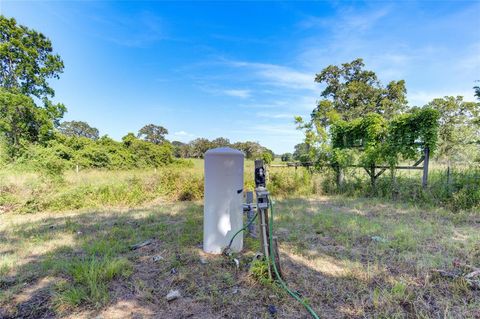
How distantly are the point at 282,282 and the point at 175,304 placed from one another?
95cm

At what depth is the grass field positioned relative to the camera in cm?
188

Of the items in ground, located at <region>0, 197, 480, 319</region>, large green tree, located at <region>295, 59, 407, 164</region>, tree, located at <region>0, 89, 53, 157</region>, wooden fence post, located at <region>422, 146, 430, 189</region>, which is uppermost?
large green tree, located at <region>295, 59, 407, 164</region>

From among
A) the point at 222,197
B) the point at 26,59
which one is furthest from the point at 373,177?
the point at 26,59

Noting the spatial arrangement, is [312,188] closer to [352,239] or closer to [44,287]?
[352,239]

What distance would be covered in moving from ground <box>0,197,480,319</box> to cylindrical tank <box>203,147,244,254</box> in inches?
9.7

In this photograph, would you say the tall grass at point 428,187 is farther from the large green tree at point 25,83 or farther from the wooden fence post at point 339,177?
the large green tree at point 25,83

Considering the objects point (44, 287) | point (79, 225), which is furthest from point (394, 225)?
point (79, 225)

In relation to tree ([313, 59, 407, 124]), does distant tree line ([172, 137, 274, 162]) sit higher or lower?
lower

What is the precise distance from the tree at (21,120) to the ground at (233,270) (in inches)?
489

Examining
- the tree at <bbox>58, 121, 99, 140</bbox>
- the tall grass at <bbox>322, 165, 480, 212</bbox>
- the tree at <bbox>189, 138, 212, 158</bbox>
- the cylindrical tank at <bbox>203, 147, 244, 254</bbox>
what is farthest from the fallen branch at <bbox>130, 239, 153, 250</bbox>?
the tree at <bbox>58, 121, 99, 140</bbox>

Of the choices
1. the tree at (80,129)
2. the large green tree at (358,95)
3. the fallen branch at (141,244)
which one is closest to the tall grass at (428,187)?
the fallen branch at (141,244)

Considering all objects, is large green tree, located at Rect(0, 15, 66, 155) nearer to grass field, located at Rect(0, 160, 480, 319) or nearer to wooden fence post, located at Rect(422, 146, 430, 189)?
grass field, located at Rect(0, 160, 480, 319)

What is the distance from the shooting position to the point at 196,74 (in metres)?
11.7

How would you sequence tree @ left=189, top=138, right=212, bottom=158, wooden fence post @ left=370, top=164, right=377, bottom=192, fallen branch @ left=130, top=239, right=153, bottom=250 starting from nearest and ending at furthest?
fallen branch @ left=130, top=239, right=153, bottom=250
wooden fence post @ left=370, top=164, right=377, bottom=192
tree @ left=189, top=138, right=212, bottom=158
